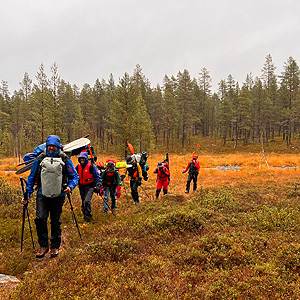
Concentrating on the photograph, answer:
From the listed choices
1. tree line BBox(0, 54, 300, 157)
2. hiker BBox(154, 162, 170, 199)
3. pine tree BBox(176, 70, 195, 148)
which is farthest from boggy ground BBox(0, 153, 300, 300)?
pine tree BBox(176, 70, 195, 148)

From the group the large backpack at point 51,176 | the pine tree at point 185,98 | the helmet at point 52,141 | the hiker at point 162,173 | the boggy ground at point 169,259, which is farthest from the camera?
the pine tree at point 185,98

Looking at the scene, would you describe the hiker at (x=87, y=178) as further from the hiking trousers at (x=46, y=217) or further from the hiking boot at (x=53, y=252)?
the hiking boot at (x=53, y=252)

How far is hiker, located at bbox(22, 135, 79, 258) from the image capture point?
14.4 feet

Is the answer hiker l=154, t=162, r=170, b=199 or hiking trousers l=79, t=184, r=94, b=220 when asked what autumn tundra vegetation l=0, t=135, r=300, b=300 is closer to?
hiking trousers l=79, t=184, r=94, b=220

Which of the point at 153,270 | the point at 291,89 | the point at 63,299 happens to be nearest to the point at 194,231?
the point at 153,270

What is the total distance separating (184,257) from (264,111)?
4783 cm

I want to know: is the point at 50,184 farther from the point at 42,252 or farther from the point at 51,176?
the point at 42,252

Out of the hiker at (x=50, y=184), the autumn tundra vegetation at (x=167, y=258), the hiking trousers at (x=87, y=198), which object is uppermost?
the hiker at (x=50, y=184)

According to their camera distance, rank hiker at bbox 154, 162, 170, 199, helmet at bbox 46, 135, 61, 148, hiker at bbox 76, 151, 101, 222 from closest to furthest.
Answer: helmet at bbox 46, 135, 61, 148
hiker at bbox 76, 151, 101, 222
hiker at bbox 154, 162, 170, 199

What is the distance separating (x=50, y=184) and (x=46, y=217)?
0.92 meters

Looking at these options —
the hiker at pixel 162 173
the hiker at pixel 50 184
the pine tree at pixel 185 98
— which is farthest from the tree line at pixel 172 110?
the hiker at pixel 50 184

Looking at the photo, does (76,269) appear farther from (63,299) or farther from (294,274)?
(294,274)

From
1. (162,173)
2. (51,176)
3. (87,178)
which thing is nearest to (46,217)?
(51,176)

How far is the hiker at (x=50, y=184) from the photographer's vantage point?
4383 millimetres
